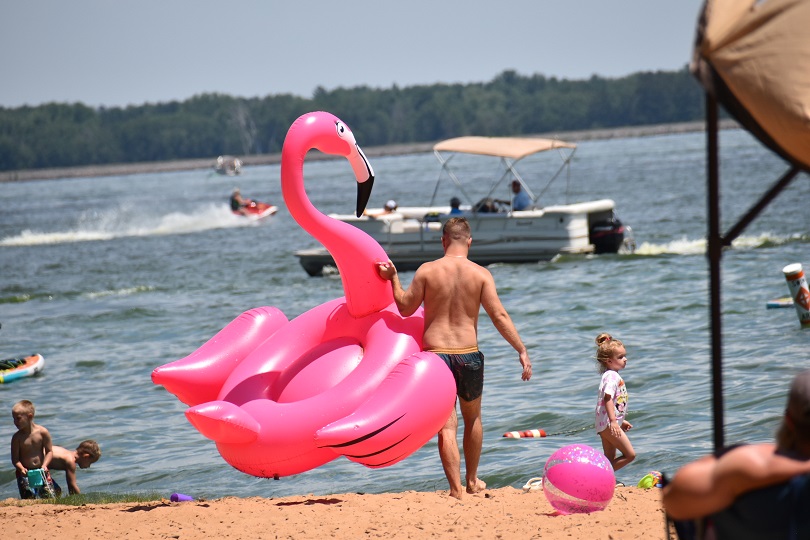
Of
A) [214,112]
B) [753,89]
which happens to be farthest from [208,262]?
[214,112]

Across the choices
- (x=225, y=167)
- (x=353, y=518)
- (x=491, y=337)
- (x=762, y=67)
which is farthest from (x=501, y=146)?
(x=225, y=167)

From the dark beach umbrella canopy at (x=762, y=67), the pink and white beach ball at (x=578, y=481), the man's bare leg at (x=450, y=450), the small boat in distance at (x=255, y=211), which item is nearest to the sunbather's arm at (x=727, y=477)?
the dark beach umbrella canopy at (x=762, y=67)

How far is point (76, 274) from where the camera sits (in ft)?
86.6

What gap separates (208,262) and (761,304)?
15.4 meters

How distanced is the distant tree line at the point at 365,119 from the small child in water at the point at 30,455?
5369 inches

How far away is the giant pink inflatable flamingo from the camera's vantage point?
5.69 meters

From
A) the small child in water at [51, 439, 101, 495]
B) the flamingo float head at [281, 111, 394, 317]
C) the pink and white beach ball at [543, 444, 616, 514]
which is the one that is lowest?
the small child in water at [51, 439, 101, 495]

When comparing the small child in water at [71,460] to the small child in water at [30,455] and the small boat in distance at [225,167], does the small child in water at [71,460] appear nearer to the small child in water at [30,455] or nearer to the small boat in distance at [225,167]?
the small child in water at [30,455]

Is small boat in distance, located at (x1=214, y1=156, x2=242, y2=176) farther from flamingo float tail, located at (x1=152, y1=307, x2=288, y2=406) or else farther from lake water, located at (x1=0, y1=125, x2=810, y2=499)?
flamingo float tail, located at (x1=152, y1=307, x2=288, y2=406)

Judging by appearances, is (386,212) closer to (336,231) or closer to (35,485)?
(35,485)

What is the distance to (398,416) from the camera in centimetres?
566

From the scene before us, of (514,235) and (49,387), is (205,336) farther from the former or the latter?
(514,235)

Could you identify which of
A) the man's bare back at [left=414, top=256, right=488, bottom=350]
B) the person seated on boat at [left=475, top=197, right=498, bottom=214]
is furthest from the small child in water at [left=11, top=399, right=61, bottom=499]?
the person seated on boat at [left=475, top=197, right=498, bottom=214]

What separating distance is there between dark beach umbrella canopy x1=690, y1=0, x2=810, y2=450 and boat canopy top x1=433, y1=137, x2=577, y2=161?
51.4ft
